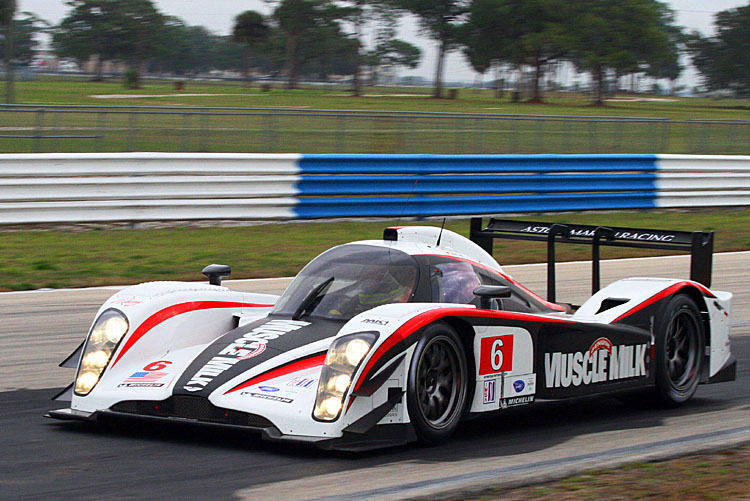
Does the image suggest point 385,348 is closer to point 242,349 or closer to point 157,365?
point 242,349

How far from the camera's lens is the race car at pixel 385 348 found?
5.32 meters

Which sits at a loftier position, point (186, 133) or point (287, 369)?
point (186, 133)

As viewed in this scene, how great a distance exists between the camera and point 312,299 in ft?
20.7

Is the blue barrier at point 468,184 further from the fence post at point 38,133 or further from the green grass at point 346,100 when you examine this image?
the green grass at point 346,100

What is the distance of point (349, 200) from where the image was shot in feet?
56.6

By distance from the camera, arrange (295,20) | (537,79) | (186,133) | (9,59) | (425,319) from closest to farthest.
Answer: (425,319) → (9,59) → (186,133) → (295,20) → (537,79)

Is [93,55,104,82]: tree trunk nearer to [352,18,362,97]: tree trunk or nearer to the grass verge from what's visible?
[352,18,362,97]: tree trunk

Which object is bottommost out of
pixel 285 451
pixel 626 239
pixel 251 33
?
pixel 285 451

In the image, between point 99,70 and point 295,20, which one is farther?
point 295,20

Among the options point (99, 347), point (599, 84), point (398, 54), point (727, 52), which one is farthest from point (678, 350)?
point (727, 52)

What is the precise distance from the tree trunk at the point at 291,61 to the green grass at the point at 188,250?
24.4m

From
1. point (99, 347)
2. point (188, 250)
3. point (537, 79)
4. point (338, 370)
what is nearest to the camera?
point (338, 370)

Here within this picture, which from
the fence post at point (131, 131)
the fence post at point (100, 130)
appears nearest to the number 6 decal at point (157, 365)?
the fence post at point (131, 131)

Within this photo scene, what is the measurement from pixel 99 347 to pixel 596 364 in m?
2.92
